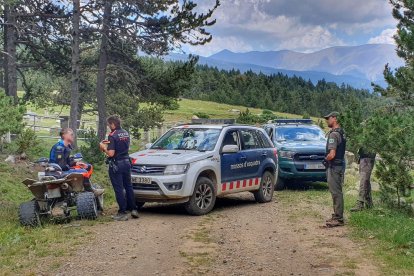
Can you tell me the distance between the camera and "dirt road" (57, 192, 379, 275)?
21.5ft

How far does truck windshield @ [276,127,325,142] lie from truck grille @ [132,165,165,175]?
23.3ft

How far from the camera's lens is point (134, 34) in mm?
20516

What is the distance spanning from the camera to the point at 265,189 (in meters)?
12.9

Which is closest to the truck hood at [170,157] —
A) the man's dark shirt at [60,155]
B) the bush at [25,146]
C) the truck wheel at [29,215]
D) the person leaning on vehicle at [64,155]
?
the person leaning on vehicle at [64,155]

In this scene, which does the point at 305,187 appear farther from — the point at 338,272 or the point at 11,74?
the point at 11,74

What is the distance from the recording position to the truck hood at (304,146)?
15.4 meters

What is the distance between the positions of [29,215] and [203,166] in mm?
3578

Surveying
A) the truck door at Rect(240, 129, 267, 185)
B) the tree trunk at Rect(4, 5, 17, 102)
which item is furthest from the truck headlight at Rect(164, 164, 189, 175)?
the tree trunk at Rect(4, 5, 17, 102)

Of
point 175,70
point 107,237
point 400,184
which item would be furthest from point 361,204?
point 175,70

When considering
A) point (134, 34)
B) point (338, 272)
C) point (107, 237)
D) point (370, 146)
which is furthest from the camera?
point (134, 34)

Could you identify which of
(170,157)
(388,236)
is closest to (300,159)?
(170,157)

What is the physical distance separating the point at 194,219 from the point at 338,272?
4.18m

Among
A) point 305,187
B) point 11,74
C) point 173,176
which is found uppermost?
point 11,74

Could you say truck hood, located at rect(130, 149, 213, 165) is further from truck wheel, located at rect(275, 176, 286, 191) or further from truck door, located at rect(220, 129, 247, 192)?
truck wheel, located at rect(275, 176, 286, 191)
